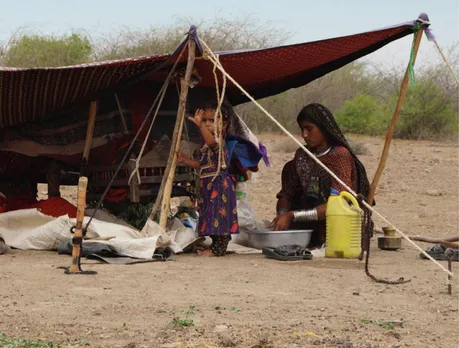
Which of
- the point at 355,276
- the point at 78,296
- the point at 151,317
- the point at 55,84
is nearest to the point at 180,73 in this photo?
the point at 55,84

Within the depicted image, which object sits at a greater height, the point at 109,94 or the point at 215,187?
the point at 109,94

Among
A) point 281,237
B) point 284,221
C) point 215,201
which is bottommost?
point 281,237

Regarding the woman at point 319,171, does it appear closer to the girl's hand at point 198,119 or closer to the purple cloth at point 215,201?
the purple cloth at point 215,201

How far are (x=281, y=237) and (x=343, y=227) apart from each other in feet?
1.79

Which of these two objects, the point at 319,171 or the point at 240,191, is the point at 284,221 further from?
the point at 240,191

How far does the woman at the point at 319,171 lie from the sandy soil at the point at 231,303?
52 centimetres

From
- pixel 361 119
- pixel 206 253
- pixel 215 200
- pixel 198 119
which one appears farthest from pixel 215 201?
pixel 361 119

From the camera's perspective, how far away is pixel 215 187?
6.44 meters

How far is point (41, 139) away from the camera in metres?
7.07

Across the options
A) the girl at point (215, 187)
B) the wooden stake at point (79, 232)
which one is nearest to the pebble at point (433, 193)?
the girl at point (215, 187)

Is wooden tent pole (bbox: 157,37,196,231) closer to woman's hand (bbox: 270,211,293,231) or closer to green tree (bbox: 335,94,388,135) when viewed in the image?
woman's hand (bbox: 270,211,293,231)

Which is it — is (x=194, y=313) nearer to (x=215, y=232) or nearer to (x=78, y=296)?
(x=78, y=296)

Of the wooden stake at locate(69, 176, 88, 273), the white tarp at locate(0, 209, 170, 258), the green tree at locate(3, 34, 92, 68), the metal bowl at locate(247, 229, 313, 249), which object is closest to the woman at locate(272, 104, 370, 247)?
the metal bowl at locate(247, 229, 313, 249)

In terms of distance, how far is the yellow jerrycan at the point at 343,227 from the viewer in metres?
6.41
